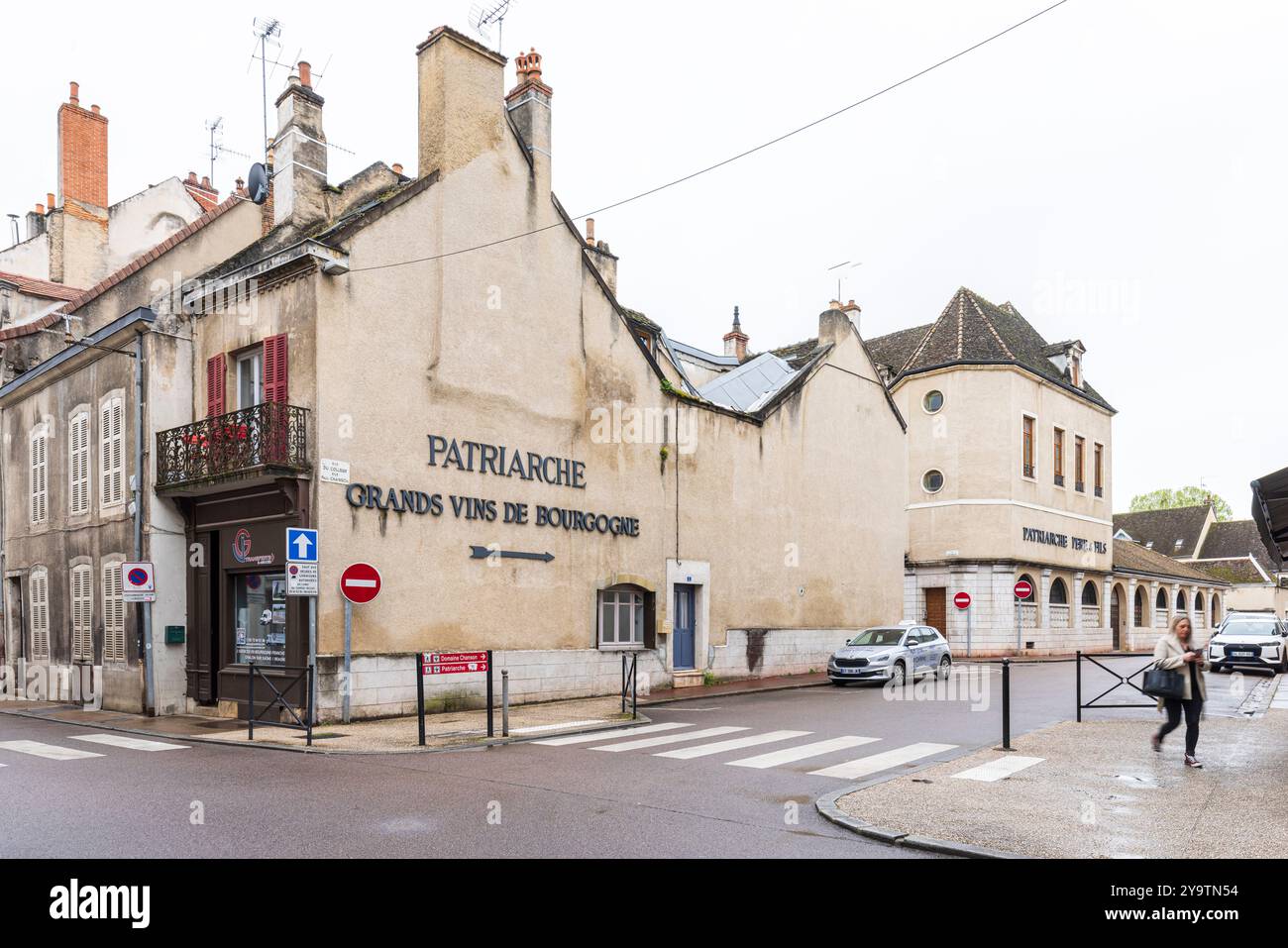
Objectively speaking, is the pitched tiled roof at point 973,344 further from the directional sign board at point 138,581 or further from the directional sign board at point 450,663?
the directional sign board at point 138,581

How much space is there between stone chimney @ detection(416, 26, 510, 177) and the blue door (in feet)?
33.1

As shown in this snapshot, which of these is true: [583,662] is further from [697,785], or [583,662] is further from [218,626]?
[697,785]

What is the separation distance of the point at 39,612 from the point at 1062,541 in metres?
34.8

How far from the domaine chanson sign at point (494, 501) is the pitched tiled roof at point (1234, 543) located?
6009 cm

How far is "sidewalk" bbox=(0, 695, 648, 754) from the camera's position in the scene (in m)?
12.7

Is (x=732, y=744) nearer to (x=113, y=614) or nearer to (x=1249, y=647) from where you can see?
(x=113, y=614)

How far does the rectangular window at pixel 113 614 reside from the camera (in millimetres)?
17734

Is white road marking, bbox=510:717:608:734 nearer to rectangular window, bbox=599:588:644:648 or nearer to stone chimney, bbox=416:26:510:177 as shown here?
rectangular window, bbox=599:588:644:648

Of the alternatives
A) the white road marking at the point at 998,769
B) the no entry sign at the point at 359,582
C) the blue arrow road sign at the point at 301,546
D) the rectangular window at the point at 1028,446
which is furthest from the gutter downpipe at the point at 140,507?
the rectangular window at the point at 1028,446

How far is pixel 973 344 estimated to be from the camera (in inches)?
1492

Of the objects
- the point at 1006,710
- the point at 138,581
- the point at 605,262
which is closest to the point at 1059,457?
the point at 605,262
